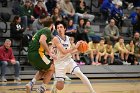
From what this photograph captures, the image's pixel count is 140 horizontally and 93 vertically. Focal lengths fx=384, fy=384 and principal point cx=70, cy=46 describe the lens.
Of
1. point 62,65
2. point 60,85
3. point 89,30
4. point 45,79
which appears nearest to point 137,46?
point 89,30

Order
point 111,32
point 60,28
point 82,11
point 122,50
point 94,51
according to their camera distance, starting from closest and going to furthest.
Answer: point 60,28 → point 94,51 → point 122,50 → point 111,32 → point 82,11

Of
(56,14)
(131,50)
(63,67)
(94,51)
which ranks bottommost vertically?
(131,50)

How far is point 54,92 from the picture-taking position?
880 centimetres

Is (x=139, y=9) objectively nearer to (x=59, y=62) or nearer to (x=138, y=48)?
(x=138, y=48)

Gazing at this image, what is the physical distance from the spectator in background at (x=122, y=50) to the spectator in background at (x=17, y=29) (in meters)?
4.20

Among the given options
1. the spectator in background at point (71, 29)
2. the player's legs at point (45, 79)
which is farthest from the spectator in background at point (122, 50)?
the player's legs at point (45, 79)

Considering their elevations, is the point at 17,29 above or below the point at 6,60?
above

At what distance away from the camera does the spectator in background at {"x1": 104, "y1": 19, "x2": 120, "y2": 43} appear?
1680 centimetres

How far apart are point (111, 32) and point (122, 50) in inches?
44.9

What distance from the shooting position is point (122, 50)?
16172 millimetres

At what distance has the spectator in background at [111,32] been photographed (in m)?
16.8

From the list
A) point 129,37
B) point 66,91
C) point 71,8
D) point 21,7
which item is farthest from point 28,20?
point 66,91

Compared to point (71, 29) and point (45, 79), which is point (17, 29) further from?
point (45, 79)

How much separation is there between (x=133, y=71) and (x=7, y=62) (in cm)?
526
